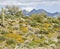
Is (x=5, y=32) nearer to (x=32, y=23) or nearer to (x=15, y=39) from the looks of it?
(x=15, y=39)

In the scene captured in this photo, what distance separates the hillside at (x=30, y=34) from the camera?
69.4 ft

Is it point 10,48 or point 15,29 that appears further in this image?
point 15,29

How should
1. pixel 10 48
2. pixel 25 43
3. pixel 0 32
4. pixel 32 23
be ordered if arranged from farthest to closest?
pixel 32 23 < pixel 0 32 < pixel 25 43 < pixel 10 48

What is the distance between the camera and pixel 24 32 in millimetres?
25891

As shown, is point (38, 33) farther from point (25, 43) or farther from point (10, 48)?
point (10, 48)

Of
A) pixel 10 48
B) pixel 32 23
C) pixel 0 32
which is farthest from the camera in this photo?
pixel 32 23

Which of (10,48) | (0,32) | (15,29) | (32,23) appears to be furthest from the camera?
(32,23)

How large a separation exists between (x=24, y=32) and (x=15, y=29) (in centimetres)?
158

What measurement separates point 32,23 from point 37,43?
27.1 ft

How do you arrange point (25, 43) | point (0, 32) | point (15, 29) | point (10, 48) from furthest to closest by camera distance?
point (15, 29), point (0, 32), point (25, 43), point (10, 48)

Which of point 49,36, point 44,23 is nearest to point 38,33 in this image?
point 49,36

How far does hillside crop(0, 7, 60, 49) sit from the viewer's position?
21.2 meters

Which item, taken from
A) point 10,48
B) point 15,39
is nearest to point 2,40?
point 15,39

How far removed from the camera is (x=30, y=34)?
25.3 m
